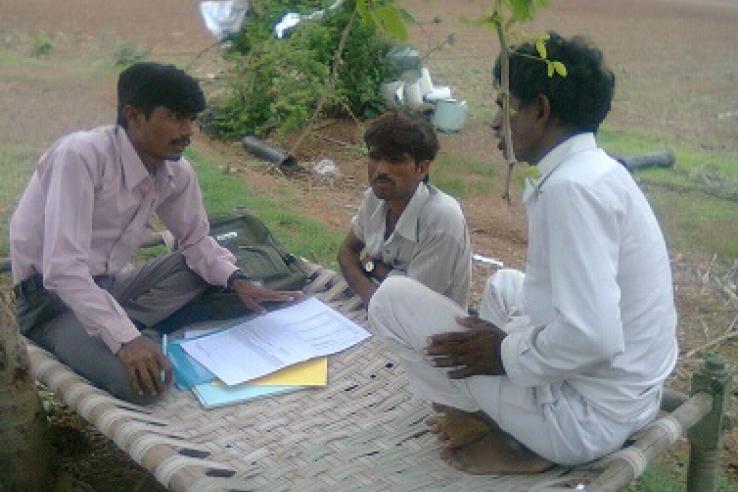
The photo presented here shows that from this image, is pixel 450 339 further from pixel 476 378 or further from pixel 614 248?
pixel 614 248

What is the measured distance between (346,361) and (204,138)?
14.4 ft

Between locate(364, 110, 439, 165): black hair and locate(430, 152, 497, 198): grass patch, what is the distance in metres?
2.85

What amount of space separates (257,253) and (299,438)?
1062 mm

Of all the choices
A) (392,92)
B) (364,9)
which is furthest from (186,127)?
(392,92)

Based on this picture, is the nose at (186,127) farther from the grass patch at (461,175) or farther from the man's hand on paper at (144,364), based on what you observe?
the grass patch at (461,175)

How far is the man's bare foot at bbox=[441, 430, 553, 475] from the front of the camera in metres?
2.52

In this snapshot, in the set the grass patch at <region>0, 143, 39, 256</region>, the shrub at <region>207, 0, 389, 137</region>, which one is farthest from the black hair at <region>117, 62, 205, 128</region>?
the shrub at <region>207, 0, 389, 137</region>

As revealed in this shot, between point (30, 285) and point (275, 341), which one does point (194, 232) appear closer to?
point (275, 341)

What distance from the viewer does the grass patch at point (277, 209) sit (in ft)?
16.5

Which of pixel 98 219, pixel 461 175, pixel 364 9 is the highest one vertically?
pixel 364 9

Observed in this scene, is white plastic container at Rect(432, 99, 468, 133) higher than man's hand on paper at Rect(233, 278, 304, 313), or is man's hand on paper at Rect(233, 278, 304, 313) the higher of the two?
man's hand on paper at Rect(233, 278, 304, 313)

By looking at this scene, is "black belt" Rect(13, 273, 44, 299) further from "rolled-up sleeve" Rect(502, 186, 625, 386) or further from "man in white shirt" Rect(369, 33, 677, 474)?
"rolled-up sleeve" Rect(502, 186, 625, 386)

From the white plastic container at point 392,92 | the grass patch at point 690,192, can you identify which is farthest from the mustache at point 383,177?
the white plastic container at point 392,92

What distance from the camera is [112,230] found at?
3.17m
